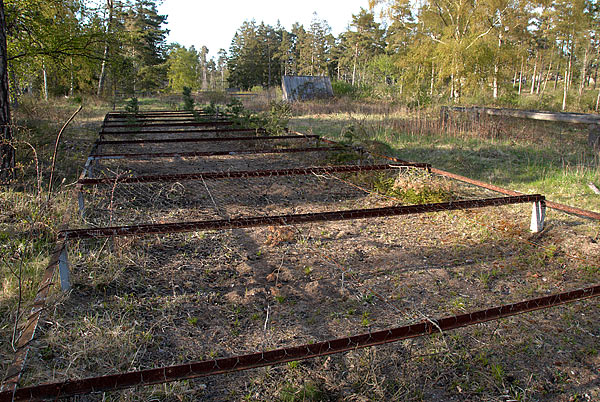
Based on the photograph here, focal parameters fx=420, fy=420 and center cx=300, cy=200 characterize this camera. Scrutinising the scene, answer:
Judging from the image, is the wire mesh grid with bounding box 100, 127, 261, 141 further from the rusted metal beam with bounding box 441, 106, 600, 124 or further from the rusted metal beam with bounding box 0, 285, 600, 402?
the rusted metal beam with bounding box 0, 285, 600, 402

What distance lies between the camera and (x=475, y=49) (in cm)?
1933

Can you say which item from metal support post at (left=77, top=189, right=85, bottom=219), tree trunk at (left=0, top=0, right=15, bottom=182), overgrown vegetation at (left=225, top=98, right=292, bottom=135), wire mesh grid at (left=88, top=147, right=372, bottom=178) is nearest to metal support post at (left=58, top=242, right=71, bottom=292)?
metal support post at (left=77, top=189, right=85, bottom=219)

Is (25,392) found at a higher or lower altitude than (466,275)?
higher

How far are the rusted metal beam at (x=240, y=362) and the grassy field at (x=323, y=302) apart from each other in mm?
389

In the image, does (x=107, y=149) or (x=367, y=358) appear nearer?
(x=367, y=358)

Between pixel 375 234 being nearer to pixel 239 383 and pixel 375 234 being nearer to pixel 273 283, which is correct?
pixel 273 283

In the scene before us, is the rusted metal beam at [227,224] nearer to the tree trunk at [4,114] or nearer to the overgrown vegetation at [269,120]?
the tree trunk at [4,114]

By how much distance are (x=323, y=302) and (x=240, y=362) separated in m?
1.46

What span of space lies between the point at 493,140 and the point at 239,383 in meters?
9.95

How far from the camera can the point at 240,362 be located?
1597 mm

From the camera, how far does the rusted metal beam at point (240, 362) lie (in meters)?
1.45

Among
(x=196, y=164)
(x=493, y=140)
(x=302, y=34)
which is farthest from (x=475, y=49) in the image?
(x=302, y=34)

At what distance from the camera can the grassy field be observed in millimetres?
2174

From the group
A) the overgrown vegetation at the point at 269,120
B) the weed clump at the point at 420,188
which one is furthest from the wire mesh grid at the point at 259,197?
the overgrown vegetation at the point at 269,120
